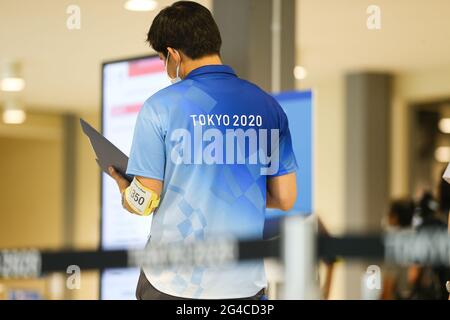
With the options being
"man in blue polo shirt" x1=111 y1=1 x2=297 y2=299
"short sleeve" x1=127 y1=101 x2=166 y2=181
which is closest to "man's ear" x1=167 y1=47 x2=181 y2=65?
"man in blue polo shirt" x1=111 y1=1 x2=297 y2=299

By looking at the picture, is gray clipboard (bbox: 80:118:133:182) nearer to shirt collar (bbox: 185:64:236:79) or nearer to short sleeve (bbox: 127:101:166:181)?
short sleeve (bbox: 127:101:166:181)

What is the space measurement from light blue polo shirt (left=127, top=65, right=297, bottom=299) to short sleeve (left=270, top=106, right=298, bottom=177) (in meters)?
0.01

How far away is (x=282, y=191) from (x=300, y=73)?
2.25 feet

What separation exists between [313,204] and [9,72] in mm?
977

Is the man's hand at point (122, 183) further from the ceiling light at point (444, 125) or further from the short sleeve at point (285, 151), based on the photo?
the ceiling light at point (444, 125)

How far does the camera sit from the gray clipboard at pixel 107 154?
73.8 inches

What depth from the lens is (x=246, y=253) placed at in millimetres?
1262

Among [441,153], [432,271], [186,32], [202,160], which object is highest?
[186,32]

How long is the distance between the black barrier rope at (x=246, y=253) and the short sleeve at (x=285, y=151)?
2.05ft

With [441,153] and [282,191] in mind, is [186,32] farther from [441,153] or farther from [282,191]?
[441,153]

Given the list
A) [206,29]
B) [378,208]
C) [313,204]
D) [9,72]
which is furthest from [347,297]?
[9,72]

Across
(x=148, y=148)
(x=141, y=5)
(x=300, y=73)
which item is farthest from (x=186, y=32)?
(x=300, y=73)

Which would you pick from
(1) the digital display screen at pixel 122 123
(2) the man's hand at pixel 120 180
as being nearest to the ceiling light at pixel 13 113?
(1) the digital display screen at pixel 122 123
